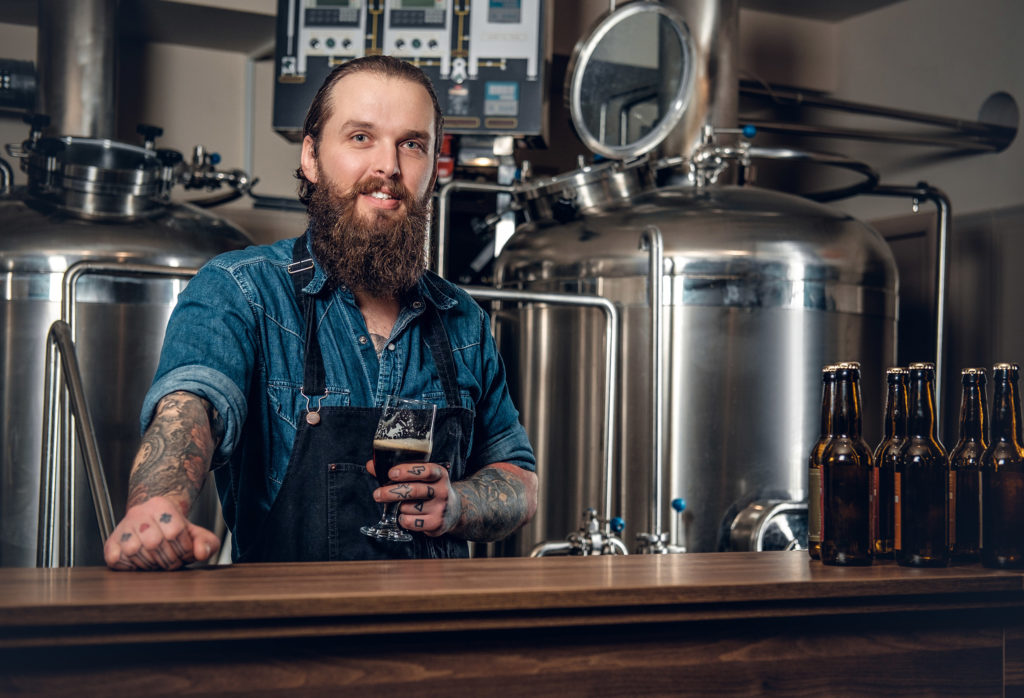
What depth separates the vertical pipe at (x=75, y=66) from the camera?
146 inches

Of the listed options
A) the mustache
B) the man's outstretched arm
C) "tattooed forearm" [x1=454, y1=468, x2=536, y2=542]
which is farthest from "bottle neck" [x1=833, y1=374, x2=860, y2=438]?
the man's outstretched arm

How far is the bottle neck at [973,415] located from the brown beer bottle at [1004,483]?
0.09 ft

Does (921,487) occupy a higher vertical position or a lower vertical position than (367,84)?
lower

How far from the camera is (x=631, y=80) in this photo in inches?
141

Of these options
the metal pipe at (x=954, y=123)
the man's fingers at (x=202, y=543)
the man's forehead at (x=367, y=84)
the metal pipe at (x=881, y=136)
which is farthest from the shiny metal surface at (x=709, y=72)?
the man's fingers at (x=202, y=543)

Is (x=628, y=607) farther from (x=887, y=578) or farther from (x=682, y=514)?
(x=682, y=514)

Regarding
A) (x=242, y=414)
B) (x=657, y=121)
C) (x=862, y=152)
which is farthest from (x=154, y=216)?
(x=862, y=152)

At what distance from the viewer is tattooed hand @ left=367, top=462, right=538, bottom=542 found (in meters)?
1.39

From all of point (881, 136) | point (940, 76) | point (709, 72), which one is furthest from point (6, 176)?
point (940, 76)

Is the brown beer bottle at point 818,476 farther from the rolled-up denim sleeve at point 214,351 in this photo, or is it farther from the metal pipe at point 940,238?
the metal pipe at point 940,238

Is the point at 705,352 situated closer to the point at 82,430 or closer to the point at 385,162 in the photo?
the point at 385,162

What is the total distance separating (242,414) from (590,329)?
171 cm

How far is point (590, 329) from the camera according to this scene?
309 centimetres

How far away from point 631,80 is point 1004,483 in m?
2.40
